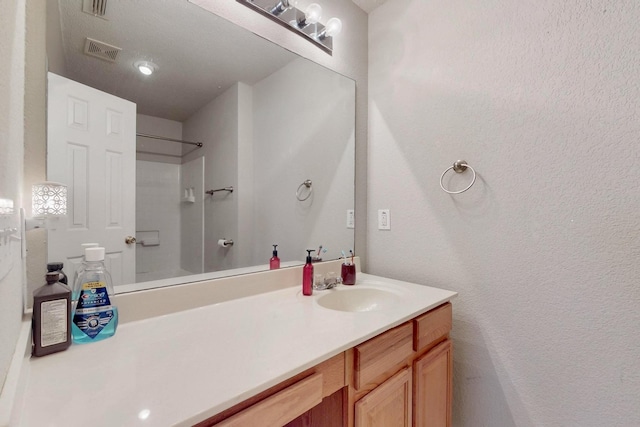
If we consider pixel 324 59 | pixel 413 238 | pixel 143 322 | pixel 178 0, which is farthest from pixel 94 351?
pixel 324 59

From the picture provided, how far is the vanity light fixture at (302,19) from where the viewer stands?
3.85 ft

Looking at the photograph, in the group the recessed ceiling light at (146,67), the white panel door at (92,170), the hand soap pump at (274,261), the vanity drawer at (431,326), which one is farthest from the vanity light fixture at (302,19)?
the vanity drawer at (431,326)

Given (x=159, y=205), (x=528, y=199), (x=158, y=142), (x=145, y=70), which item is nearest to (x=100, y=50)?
(x=145, y=70)

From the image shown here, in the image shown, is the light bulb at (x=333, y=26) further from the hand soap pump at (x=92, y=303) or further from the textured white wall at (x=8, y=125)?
the hand soap pump at (x=92, y=303)

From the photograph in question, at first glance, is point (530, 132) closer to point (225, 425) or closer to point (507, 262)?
point (507, 262)

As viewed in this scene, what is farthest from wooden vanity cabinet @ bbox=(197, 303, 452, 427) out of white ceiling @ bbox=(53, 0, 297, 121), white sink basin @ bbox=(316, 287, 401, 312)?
white ceiling @ bbox=(53, 0, 297, 121)

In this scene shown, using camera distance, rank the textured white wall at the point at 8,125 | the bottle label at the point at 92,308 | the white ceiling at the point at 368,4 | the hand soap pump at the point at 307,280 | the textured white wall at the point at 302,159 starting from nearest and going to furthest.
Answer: the textured white wall at the point at 8,125, the bottle label at the point at 92,308, the hand soap pump at the point at 307,280, the textured white wall at the point at 302,159, the white ceiling at the point at 368,4

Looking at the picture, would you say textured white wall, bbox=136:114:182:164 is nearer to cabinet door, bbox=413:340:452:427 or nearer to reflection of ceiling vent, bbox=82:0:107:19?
reflection of ceiling vent, bbox=82:0:107:19

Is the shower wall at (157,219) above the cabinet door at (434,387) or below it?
above

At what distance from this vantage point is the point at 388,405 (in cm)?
Result: 85

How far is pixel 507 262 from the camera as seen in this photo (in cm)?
109

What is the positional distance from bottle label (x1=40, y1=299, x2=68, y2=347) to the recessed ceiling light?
0.74 m

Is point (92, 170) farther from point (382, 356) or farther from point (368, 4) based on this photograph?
point (368, 4)

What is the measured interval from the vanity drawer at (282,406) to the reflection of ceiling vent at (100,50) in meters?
1.05
